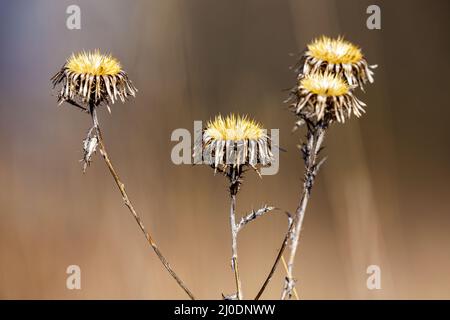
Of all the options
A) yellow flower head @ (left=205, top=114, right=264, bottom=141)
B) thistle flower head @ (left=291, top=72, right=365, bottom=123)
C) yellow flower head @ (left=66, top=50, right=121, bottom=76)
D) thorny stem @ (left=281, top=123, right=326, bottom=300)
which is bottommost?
thorny stem @ (left=281, top=123, right=326, bottom=300)

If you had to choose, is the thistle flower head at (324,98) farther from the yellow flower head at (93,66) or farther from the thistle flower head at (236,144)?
the yellow flower head at (93,66)

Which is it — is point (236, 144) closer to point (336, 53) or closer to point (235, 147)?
point (235, 147)

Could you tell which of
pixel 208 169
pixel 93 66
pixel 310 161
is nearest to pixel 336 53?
pixel 310 161

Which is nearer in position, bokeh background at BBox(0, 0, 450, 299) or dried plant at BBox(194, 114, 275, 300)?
dried plant at BBox(194, 114, 275, 300)

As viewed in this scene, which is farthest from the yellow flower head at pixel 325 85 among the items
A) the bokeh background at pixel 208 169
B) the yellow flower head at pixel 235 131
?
the bokeh background at pixel 208 169

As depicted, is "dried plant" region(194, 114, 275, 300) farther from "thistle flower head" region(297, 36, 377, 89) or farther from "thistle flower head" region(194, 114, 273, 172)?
"thistle flower head" region(297, 36, 377, 89)

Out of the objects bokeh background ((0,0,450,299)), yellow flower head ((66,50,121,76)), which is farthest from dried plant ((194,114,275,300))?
bokeh background ((0,0,450,299))

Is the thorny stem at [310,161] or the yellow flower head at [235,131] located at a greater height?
the yellow flower head at [235,131]

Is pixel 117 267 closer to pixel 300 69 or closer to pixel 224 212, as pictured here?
pixel 224 212
